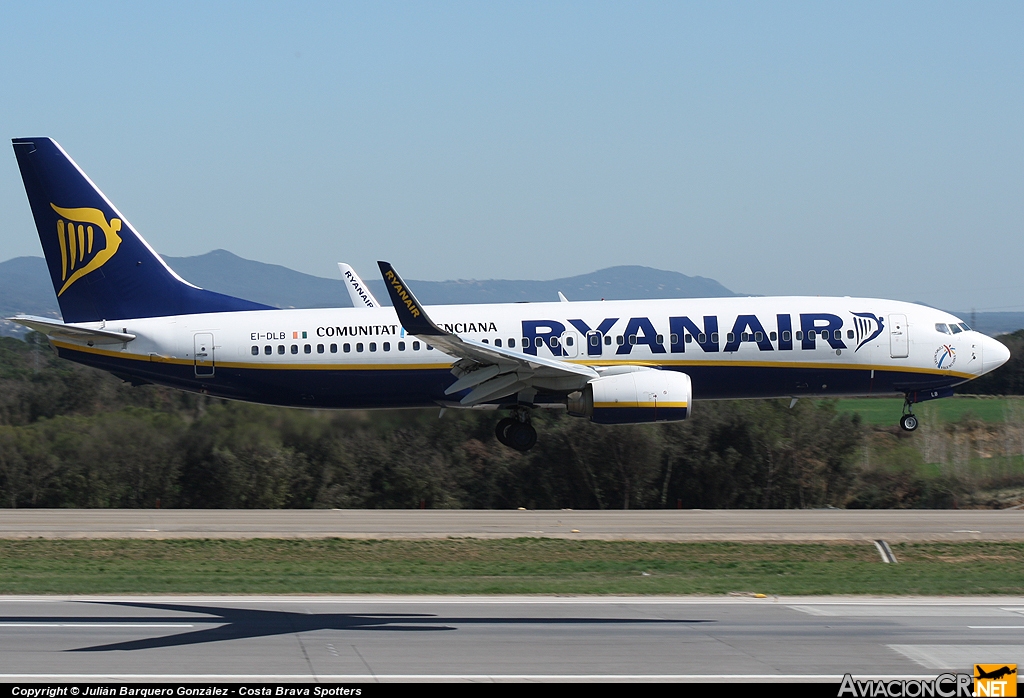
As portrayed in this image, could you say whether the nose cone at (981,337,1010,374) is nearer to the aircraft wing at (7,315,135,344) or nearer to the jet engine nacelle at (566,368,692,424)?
the jet engine nacelle at (566,368,692,424)

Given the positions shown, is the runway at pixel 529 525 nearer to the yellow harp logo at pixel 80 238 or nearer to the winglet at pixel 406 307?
the winglet at pixel 406 307

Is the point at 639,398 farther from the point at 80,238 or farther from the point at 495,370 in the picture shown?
the point at 80,238

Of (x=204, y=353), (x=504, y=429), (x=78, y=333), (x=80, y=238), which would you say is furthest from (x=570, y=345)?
(x=80, y=238)

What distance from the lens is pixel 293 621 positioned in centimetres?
1485

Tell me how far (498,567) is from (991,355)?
15.7 metres

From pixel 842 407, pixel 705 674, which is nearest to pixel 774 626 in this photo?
pixel 705 674

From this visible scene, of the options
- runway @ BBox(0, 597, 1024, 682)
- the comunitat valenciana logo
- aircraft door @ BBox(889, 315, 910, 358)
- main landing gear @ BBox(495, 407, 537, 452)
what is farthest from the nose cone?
the comunitat valenciana logo

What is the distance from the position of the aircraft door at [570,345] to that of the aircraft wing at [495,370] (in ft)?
1.00

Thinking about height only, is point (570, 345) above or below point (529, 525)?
above

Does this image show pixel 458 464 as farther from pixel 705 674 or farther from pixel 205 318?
pixel 705 674

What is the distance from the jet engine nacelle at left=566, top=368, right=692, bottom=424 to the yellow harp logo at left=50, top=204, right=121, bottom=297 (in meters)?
13.9

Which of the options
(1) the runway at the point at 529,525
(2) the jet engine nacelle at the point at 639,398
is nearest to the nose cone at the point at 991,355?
(1) the runway at the point at 529,525

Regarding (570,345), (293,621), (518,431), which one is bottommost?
(293,621)

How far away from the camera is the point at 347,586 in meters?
19.3
